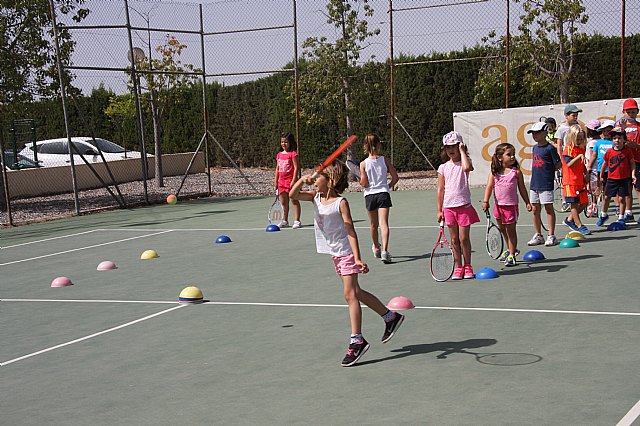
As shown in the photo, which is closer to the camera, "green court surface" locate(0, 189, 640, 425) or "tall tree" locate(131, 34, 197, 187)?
"green court surface" locate(0, 189, 640, 425)

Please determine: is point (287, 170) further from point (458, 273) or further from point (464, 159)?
point (464, 159)

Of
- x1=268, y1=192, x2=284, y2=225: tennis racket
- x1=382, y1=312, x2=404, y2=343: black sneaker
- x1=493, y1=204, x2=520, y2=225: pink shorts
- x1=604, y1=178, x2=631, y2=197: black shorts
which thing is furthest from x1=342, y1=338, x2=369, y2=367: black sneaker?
x1=268, y1=192, x2=284, y2=225: tennis racket

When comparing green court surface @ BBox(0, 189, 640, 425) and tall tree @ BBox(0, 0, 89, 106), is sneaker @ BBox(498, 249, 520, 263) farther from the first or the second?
tall tree @ BBox(0, 0, 89, 106)

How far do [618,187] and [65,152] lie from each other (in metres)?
21.5

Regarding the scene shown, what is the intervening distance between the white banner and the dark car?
1385cm

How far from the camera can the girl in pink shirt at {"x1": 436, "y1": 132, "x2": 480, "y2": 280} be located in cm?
934

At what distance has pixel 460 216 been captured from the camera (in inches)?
369

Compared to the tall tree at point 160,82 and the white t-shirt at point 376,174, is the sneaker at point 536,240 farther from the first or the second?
the tall tree at point 160,82

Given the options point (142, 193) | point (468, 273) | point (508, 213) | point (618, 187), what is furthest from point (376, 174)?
point (142, 193)

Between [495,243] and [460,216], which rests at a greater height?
[460,216]

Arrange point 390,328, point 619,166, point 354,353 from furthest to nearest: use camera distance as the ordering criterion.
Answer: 1. point 619,166
2. point 390,328
3. point 354,353

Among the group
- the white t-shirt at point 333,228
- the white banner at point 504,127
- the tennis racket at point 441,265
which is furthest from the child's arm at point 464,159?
the white banner at point 504,127

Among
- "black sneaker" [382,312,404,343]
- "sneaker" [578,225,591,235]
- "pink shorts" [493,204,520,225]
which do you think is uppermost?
"pink shorts" [493,204,520,225]

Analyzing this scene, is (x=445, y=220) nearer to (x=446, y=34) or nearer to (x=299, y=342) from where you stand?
(x=299, y=342)
